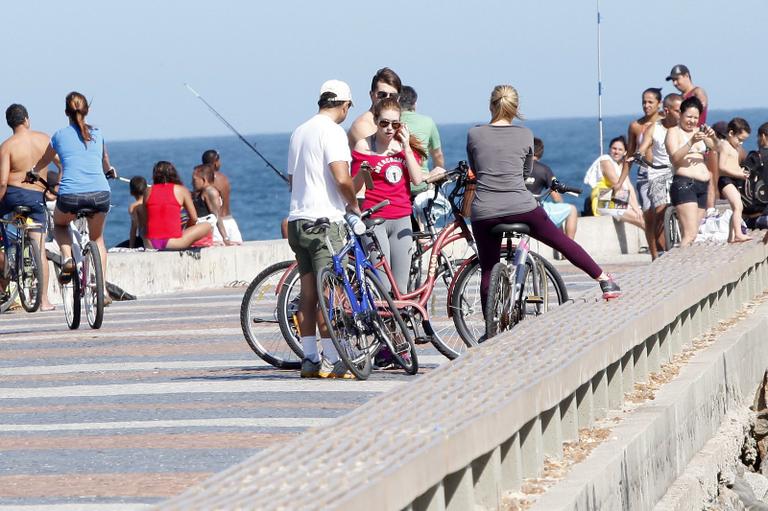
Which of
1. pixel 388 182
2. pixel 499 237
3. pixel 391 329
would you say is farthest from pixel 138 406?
pixel 499 237

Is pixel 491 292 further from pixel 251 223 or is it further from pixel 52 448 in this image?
pixel 251 223

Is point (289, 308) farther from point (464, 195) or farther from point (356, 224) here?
point (464, 195)

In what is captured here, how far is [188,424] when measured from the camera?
9133 millimetres

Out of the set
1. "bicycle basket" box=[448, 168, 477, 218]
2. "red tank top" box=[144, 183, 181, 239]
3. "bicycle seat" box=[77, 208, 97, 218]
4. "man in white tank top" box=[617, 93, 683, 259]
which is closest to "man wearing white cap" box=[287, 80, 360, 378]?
"bicycle basket" box=[448, 168, 477, 218]

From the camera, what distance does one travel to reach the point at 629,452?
7.33 metres

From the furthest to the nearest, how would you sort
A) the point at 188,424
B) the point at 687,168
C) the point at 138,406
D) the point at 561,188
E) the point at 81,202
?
the point at 687,168
the point at 81,202
the point at 561,188
the point at 138,406
the point at 188,424

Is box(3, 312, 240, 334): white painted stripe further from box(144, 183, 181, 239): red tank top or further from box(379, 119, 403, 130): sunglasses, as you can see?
box(144, 183, 181, 239): red tank top

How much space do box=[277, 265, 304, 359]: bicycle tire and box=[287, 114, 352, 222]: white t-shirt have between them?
58cm

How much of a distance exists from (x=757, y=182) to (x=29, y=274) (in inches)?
290

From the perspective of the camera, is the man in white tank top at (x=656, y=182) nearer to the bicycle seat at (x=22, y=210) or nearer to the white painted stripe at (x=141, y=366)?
the bicycle seat at (x=22, y=210)

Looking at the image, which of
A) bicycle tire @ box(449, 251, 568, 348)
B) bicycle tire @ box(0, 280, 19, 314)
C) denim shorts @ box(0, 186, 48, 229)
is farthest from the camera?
bicycle tire @ box(0, 280, 19, 314)

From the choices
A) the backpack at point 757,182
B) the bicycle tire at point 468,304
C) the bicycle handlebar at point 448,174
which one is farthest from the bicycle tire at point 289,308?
the backpack at point 757,182

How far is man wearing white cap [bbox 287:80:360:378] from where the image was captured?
10578 millimetres

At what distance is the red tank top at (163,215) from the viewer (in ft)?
68.0
